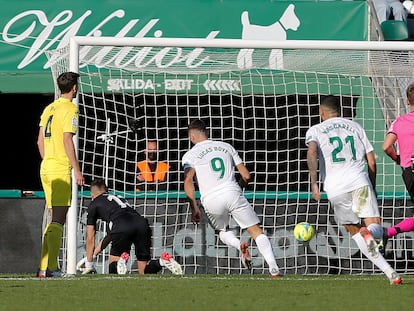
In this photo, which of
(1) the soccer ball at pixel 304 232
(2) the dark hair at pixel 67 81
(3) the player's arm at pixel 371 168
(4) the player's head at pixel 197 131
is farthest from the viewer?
(1) the soccer ball at pixel 304 232

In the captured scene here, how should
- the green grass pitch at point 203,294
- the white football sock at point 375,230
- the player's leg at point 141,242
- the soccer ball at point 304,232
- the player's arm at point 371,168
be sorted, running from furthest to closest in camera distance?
1. the player's leg at point 141,242
2. the soccer ball at point 304,232
3. the player's arm at point 371,168
4. the white football sock at point 375,230
5. the green grass pitch at point 203,294

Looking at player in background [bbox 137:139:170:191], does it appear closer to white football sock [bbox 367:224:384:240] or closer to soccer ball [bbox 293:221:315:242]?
soccer ball [bbox 293:221:315:242]

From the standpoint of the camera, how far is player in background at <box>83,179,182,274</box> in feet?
45.0

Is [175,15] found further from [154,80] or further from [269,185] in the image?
[269,185]

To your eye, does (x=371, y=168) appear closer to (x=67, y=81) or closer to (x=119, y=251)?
(x=67, y=81)

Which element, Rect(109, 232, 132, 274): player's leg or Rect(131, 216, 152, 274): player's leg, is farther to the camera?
Rect(131, 216, 152, 274): player's leg

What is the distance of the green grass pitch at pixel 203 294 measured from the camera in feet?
25.1

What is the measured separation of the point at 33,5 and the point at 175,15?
7.29 feet

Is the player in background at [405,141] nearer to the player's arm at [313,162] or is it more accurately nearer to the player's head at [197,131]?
the player's arm at [313,162]

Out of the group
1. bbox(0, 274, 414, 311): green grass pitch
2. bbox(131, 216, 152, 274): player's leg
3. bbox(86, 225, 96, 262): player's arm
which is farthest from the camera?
bbox(131, 216, 152, 274): player's leg

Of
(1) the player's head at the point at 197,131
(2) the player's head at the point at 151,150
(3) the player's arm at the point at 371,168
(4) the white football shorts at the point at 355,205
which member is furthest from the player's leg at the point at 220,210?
(2) the player's head at the point at 151,150

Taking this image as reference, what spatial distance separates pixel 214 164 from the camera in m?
12.0

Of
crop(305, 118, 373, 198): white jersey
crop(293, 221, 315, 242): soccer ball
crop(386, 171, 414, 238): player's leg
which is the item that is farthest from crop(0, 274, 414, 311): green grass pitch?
crop(293, 221, 315, 242): soccer ball

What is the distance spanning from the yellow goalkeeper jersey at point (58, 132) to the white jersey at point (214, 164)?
1.67m
